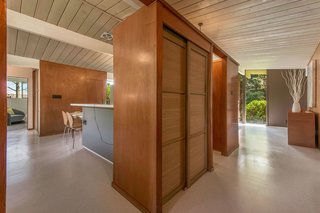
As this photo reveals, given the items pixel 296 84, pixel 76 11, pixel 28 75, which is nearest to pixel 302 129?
pixel 296 84

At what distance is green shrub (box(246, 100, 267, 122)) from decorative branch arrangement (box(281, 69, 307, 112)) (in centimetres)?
136

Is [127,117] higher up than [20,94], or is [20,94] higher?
[20,94]

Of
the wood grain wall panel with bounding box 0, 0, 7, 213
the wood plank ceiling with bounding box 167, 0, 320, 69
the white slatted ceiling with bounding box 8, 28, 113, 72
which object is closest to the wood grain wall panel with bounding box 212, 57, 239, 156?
the wood plank ceiling with bounding box 167, 0, 320, 69

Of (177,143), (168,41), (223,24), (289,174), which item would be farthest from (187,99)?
(289,174)

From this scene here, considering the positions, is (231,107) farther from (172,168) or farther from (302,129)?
(172,168)

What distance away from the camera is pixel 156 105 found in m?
1.51

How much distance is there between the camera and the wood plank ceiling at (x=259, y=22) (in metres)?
2.23

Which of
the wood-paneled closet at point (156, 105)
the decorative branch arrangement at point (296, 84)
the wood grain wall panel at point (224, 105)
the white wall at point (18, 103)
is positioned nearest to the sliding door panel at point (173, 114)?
the wood-paneled closet at point (156, 105)

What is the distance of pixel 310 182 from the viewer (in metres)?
2.17

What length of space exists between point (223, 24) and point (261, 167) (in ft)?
8.30

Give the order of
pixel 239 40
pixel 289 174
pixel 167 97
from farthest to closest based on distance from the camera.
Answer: pixel 239 40
pixel 289 174
pixel 167 97

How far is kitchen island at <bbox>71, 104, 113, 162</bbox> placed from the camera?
290cm

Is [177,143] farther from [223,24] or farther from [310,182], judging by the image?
[223,24]

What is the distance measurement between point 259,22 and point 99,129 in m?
3.45
